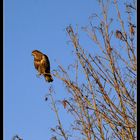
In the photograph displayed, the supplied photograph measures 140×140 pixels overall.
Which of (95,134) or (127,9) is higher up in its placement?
(127,9)

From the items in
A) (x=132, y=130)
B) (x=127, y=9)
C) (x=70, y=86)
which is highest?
(x=127, y=9)

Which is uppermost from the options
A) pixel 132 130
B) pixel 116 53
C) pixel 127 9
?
pixel 127 9

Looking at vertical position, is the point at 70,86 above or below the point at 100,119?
above

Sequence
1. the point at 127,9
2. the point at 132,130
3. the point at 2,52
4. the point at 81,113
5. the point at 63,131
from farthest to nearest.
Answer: the point at 127,9
the point at 63,131
the point at 81,113
the point at 132,130
the point at 2,52

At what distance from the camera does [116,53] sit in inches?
121

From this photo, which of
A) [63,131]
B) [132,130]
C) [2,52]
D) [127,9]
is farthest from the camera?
[127,9]

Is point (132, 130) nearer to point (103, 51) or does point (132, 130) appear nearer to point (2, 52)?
point (103, 51)

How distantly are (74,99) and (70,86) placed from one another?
10cm

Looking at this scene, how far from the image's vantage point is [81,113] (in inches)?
112

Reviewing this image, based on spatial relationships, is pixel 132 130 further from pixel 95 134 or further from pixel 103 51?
pixel 103 51

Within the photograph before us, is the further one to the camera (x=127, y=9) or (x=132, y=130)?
(x=127, y=9)

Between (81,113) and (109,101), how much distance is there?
0.25m

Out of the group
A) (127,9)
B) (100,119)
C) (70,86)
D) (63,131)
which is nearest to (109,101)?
(100,119)

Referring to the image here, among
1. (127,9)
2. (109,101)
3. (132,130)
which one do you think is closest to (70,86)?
(109,101)
